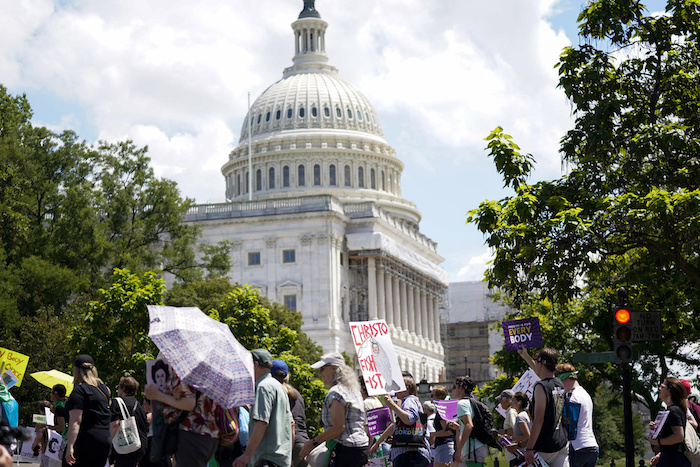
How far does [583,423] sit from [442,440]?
2.53 meters

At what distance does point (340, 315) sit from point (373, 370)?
275 feet

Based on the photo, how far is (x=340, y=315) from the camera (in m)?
100

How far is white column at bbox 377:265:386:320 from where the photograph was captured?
348 ft

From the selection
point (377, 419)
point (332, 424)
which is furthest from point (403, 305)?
point (332, 424)

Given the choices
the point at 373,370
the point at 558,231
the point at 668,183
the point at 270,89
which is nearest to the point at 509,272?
the point at 558,231

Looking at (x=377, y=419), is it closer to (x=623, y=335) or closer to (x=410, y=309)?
(x=623, y=335)

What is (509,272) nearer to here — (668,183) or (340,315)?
(668,183)

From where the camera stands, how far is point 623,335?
1769 cm

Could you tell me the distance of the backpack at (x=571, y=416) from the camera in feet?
49.2

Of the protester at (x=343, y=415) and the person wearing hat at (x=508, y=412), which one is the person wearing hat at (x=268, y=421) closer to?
the protester at (x=343, y=415)

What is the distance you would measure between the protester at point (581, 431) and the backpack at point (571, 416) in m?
0.10

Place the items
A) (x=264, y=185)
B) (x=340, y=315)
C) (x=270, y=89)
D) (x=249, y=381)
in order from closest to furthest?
(x=249, y=381), (x=340, y=315), (x=264, y=185), (x=270, y=89)

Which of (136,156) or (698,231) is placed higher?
(136,156)

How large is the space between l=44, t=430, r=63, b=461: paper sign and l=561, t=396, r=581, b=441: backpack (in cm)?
728
